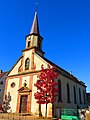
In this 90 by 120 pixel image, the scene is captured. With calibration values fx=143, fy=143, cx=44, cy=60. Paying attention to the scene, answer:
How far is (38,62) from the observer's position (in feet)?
85.9

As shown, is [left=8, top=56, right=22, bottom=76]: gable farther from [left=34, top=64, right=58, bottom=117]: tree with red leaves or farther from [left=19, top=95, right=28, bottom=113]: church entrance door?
[left=34, top=64, right=58, bottom=117]: tree with red leaves

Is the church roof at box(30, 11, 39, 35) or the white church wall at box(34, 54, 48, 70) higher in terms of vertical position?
the church roof at box(30, 11, 39, 35)

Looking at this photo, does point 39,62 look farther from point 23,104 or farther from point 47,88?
point 23,104

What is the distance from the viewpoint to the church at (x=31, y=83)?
2394cm

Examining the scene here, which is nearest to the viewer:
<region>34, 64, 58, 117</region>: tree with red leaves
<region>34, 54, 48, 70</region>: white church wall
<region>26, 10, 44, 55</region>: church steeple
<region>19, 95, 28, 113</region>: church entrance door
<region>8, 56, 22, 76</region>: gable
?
<region>34, 64, 58, 117</region>: tree with red leaves

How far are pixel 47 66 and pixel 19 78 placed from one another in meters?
6.65

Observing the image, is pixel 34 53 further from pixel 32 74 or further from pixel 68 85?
pixel 68 85

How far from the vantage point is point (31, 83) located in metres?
25.1

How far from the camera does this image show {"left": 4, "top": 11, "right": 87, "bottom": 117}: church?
2394cm

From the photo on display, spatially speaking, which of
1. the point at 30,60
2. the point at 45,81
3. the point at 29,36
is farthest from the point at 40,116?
the point at 29,36

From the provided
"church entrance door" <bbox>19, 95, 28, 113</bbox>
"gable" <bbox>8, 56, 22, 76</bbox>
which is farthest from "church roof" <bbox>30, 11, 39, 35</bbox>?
"church entrance door" <bbox>19, 95, 28, 113</bbox>

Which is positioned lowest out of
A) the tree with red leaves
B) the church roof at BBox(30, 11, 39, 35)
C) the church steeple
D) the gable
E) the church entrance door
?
the church entrance door

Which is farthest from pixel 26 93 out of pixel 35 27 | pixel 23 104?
pixel 35 27

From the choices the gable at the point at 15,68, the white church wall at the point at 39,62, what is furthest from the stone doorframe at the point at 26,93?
the gable at the point at 15,68
